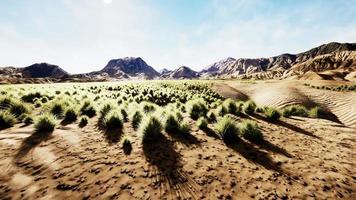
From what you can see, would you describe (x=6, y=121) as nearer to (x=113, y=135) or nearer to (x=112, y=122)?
(x=112, y=122)

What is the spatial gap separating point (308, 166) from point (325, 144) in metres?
2.68

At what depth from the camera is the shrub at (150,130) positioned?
7144 mm

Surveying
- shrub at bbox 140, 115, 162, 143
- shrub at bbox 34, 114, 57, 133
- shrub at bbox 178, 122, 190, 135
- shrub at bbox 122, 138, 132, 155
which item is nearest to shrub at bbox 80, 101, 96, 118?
shrub at bbox 34, 114, 57, 133

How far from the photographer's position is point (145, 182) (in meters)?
4.74

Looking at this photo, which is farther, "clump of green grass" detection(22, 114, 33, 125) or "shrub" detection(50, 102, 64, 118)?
"shrub" detection(50, 102, 64, 118)

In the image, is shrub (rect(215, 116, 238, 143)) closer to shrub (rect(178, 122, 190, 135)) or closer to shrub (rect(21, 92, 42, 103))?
shrub (rect(178, 122, 190, 135))

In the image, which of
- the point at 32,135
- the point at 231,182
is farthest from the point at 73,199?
the point at 32,135

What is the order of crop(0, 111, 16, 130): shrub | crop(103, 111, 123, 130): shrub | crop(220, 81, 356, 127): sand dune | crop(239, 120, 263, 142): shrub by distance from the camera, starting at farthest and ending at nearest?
1. crop(220, 81, 356, 127): sand dune
2. crop(103, 111, 123, 130): shrub
3. crop(0, 111, 16, 130): shrub
4. crop(239, 120, 263, 142): shrub

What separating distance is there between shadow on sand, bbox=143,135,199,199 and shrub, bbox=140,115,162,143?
0.63 ft

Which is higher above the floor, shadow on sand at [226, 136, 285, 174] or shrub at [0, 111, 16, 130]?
shrub at [0, 111, 16, 130]

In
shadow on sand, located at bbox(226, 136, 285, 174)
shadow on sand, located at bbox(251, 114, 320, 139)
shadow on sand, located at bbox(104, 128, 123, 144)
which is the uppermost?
shadow on sand, located at bbox(104, 128, 123, 144)

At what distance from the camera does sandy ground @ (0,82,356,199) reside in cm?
443

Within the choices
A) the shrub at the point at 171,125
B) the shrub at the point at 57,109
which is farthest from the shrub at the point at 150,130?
the shrub at the point at 57,109

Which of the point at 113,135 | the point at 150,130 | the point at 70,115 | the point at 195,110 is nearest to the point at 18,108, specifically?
the point at 70,115
